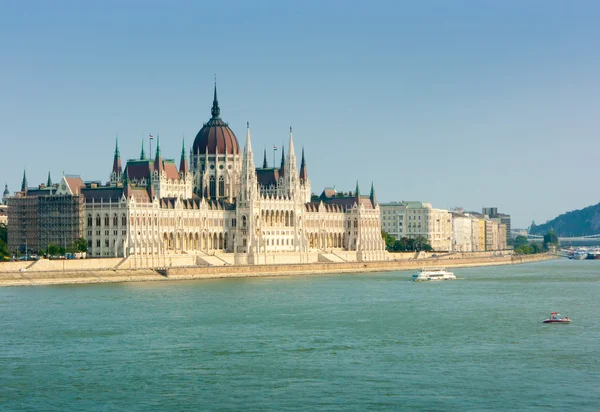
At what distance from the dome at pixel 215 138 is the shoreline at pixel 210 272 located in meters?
24.6

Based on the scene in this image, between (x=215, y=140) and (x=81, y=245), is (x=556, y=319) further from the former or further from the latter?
(x=215, y=140)

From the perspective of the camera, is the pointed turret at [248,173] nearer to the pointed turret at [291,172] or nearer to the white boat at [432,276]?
the pointed turret at [291,172]

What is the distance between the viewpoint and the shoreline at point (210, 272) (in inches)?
3703

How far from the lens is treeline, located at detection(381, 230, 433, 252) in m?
171

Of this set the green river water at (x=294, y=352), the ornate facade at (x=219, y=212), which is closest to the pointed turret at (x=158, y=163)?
the ornate facade at (x=219, y=212)

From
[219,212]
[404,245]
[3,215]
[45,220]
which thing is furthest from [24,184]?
[404,245]

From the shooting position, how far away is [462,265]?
151 metres

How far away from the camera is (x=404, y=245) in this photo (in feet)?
572

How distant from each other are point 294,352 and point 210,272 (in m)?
61.3

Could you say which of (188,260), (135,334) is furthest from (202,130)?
(135,334)

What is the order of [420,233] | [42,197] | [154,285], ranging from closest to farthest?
[154,285]
[42,197]
[420,233]

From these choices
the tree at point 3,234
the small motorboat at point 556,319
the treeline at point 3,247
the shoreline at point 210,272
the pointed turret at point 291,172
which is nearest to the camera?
the small motorboat at point 556,319

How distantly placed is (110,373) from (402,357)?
1265 cm

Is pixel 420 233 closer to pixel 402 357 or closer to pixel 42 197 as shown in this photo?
pixel 42 197
